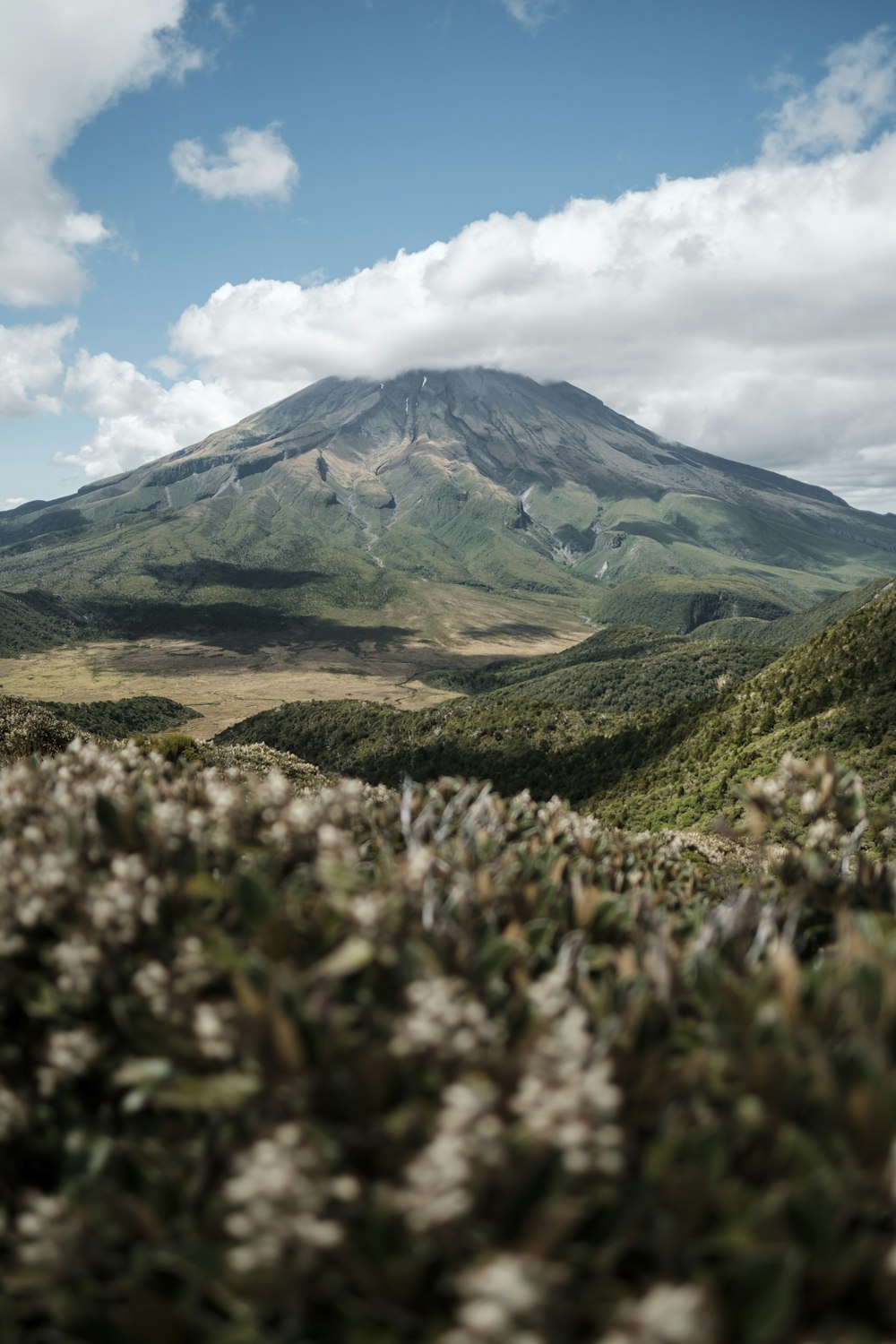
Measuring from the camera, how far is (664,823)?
1447 inches

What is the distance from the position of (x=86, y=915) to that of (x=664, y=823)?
1419 inches

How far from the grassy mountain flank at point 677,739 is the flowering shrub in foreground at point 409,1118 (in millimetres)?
29776

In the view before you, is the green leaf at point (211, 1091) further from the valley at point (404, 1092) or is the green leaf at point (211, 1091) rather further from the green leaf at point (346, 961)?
the green leaf at point (346, 961)

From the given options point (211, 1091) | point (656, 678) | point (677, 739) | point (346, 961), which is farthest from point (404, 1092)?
point (656, 678)

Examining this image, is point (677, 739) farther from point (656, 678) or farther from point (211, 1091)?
point (656, 678)

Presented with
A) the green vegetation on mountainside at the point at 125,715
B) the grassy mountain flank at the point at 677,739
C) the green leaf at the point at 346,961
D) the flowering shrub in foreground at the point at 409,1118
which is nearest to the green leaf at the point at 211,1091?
the flowering shrub in foreground at the point at 409,1118

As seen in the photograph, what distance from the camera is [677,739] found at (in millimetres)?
52062

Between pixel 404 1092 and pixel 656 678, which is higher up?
pixel 404 1092

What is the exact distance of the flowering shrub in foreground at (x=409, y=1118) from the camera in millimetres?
2129

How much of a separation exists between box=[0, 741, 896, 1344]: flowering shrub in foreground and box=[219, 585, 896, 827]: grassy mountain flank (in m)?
29.8

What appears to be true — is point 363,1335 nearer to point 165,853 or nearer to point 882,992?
point 882,992

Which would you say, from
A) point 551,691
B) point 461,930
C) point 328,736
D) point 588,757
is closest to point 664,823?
point 588,757

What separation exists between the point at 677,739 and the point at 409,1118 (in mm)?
52350

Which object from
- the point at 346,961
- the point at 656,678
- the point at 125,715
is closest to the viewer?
the point at 346,961
